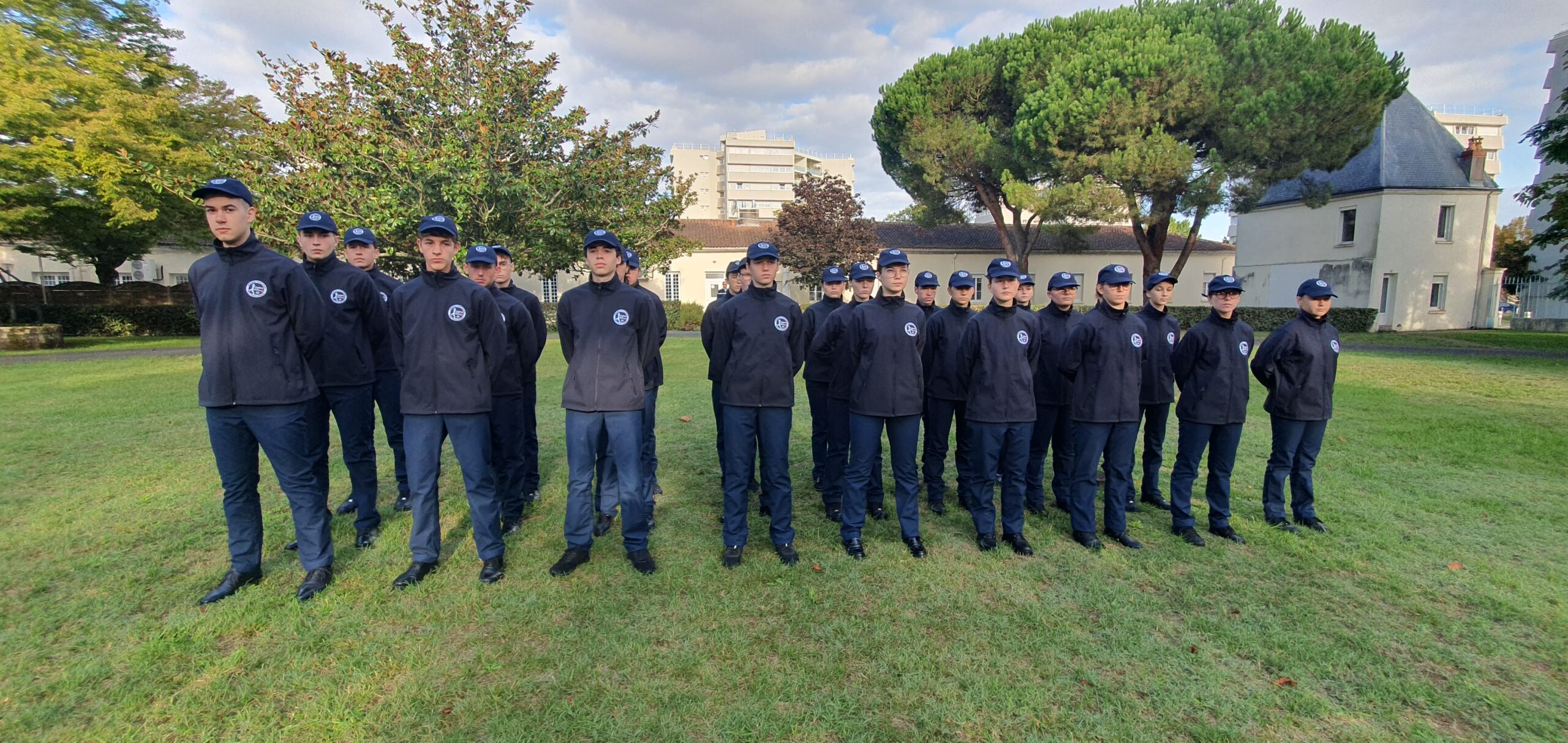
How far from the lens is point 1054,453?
5.83m

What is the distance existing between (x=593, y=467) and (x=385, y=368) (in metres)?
2.24

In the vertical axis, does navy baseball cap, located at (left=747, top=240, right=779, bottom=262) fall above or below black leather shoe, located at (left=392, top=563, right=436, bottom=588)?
above

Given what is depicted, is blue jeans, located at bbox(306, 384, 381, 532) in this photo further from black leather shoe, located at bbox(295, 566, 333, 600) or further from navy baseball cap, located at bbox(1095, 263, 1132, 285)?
navy baseball cap, located at bbox(1095, 263, 1132, 285)

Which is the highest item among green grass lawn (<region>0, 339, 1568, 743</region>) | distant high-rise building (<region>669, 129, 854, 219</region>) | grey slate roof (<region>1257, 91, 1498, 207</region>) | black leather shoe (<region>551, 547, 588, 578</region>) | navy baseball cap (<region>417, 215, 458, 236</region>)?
distant high-rise building (<region>669, 129, 854, 219</region>)

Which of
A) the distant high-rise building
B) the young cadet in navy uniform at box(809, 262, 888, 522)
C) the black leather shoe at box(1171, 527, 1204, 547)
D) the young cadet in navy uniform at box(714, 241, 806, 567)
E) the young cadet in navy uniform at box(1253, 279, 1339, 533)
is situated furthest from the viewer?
the distant high-rise building

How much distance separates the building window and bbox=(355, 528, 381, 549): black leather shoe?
41134 millimetres

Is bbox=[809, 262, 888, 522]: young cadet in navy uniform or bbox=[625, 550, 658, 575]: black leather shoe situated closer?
bbox=[625, 550, 658, 575]: black leather shoe

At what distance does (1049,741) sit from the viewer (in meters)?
2.70

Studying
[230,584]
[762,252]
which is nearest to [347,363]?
[230,584]

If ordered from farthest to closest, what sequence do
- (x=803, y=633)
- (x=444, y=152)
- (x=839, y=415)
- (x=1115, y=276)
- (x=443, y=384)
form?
1. (x=444, y=152)
2. (x=839, y=415)
3. (x=1115, y=276)
4. (x=443, y=384)
5. (x=803, y=633)

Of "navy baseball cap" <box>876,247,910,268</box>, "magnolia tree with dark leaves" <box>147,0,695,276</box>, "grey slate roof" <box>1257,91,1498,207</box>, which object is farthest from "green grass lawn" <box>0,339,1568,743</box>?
"grey slate roof" <box>1257,91,1498,207</box>

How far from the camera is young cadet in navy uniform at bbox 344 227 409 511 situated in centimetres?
514

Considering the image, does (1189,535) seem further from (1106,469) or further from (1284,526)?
(1284,526)

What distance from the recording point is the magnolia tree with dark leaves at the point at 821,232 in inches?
1244
